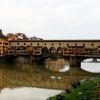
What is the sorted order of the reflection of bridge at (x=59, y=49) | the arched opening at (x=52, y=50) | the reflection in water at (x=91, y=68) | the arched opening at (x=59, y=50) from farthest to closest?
the arched opening at (x=52, y=50)
the arched opening at (x=59, y=50)
the reflection of bridge at (x=59, y=49)
the reflection in water at (x=91, y=68)

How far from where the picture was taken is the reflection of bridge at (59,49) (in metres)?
58.4

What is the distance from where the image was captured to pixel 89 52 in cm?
5875

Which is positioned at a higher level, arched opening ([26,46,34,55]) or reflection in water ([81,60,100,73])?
arched opening ([26,46,34,55])

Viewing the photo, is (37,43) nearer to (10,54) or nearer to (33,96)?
(10,54)

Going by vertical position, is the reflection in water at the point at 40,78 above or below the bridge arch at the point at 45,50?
below

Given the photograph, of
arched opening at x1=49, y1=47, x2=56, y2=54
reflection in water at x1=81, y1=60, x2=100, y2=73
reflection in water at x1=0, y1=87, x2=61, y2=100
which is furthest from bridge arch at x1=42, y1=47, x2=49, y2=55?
reflection in water at x1=0, y1=87, x2=61, y2=100

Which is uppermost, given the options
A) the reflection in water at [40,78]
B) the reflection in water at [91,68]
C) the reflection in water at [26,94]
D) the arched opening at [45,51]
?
the arched opening at [45,51]

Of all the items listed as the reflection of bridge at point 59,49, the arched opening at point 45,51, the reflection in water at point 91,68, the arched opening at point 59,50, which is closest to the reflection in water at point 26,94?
the reflection in water at point 91,68

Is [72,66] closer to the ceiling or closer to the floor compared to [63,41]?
closer to the floor

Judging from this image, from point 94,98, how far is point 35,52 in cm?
4664

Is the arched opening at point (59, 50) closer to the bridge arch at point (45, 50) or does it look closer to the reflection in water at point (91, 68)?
the bridge arch at point (45, 50)

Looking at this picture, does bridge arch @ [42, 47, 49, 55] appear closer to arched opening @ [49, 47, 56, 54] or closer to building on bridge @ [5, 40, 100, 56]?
building on bridge @ [5, 40, 100, 56]

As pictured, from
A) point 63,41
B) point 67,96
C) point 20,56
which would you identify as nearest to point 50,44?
point 63,41

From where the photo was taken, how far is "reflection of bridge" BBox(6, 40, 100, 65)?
5841 centimetres
